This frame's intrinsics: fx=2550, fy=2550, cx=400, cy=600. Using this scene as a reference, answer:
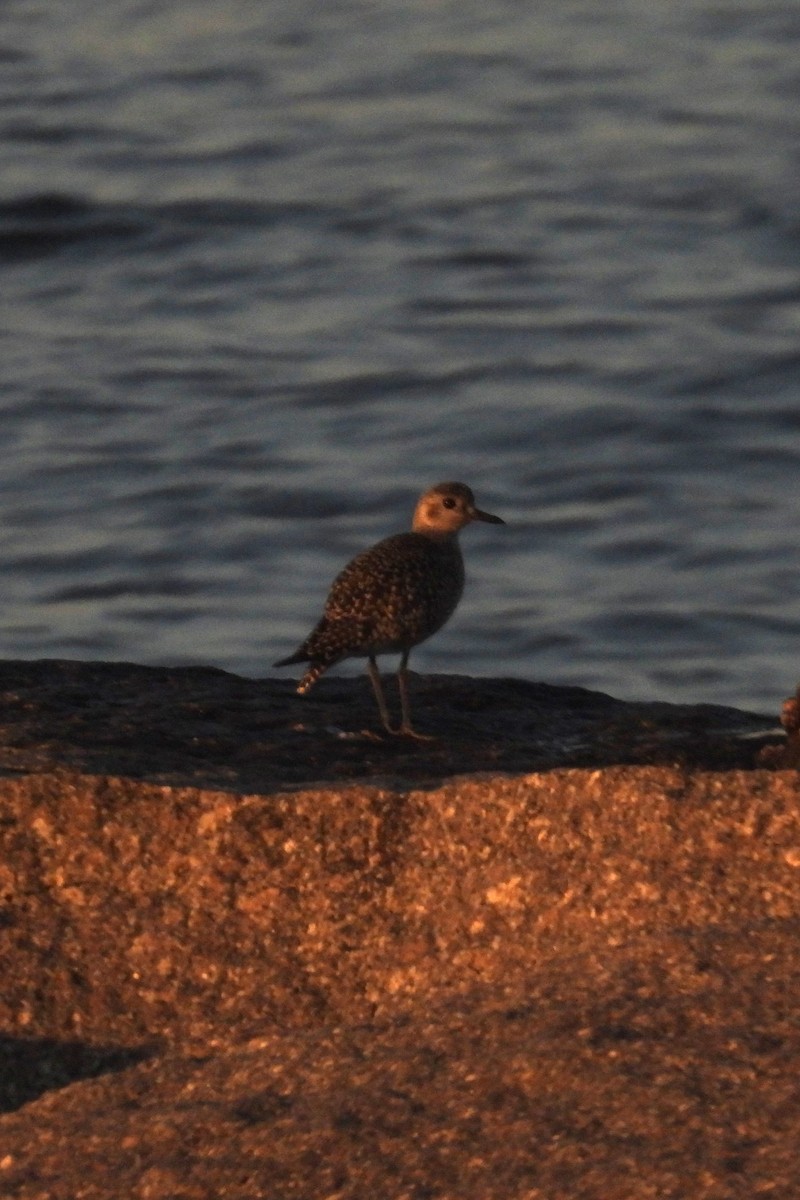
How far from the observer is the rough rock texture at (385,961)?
338 cm

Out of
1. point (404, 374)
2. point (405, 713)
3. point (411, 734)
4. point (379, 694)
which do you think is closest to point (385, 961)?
point (411, 734)

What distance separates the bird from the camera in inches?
261

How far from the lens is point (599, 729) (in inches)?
245

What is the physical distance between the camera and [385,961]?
4.50 m

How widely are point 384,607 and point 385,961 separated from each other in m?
2.37

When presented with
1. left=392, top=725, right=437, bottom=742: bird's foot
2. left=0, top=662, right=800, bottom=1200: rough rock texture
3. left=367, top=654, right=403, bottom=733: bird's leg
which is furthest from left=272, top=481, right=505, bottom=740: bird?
left=0, top=662, right=800, bottom=1200: rough rock texture

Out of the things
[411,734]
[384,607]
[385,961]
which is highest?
[384,607]

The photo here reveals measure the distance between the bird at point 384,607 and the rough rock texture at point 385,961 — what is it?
1.59 feet

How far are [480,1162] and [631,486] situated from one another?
9.34 m

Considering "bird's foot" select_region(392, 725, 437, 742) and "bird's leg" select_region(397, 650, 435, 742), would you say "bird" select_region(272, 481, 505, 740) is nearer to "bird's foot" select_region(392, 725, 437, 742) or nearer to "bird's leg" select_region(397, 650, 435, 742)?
"bird's leg" select_region(397, 650, 435, 742)

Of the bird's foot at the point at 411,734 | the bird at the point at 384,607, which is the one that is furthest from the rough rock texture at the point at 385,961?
the bird at the point at 384,607

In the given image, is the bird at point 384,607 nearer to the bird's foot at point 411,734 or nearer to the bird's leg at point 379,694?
the bird's leg at point 379,694

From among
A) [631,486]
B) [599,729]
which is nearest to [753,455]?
[631,486]

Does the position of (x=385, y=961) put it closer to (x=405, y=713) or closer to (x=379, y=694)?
(x=405, y=713)
